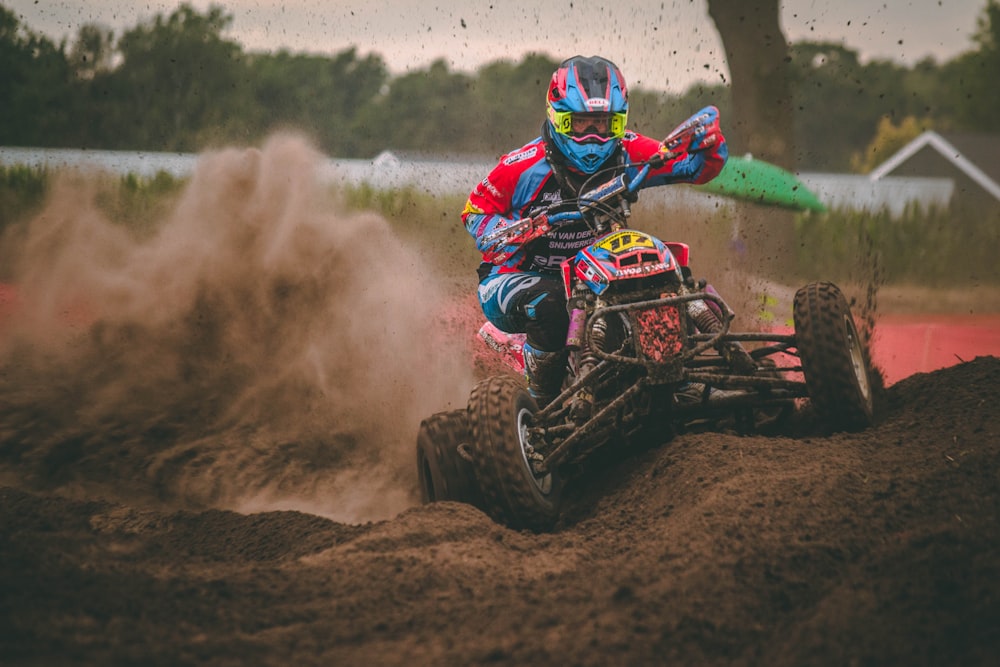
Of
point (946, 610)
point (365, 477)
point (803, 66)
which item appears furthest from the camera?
point (803, 66)

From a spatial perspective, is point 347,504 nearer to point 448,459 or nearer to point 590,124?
point 448,459

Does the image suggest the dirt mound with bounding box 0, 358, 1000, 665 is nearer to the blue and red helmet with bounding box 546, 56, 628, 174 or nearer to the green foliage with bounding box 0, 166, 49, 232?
the blue and red helmet with bounding box 546, 56, 628, 174

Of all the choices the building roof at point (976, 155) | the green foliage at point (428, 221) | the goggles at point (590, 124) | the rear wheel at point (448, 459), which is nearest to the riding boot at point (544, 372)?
the rear wheel at point (448, 459)

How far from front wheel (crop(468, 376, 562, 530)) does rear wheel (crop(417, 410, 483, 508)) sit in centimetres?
46

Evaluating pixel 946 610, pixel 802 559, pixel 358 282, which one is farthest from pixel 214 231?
pixel 946 610

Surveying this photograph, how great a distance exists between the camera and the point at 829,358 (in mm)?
5512

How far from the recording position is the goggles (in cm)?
579

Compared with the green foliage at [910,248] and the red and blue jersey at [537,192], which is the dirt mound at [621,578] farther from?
the green foliage at [910,248]

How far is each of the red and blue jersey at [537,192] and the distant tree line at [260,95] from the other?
454 centimetres

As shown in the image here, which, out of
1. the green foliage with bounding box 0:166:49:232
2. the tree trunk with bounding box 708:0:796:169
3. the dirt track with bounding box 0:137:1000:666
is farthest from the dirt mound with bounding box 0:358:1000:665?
the tree trunk with bounding box 708:0:796:169

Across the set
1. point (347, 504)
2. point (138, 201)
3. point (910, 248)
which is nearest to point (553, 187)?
point (347, 504)

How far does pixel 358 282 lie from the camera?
921cm

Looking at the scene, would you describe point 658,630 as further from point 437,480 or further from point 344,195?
point 344,195

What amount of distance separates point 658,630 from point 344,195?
7.56 meters
